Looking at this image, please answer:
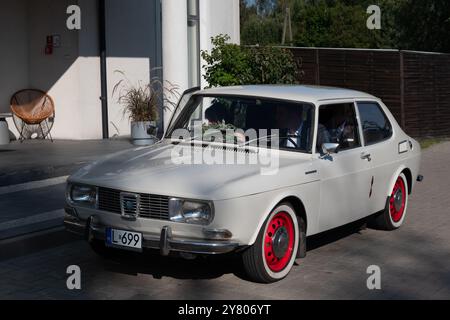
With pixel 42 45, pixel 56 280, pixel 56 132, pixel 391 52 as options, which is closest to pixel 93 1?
pixel 42 45

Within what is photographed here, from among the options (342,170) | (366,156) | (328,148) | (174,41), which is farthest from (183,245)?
(174,41)

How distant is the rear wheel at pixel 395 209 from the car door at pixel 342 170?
0.79 metres

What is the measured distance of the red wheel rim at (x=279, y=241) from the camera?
6.19 metres

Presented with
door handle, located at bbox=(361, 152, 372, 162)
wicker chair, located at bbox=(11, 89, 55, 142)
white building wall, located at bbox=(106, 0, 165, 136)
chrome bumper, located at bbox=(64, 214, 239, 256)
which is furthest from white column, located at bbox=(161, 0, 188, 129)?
chrome bumper, located at bbox=(64, 214, 239, 256)

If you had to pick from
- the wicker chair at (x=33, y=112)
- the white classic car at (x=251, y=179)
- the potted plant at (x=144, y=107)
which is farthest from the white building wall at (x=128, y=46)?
the white classic car at (x=251, y=179)

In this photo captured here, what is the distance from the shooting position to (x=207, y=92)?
761cm

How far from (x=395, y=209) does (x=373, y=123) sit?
1052 millimetres

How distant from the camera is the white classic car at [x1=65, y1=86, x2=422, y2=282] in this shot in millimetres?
5848

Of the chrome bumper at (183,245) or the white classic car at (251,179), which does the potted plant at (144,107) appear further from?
the chrome bumper at (183,245)

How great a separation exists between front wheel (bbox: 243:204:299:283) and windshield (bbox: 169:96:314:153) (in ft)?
2.65

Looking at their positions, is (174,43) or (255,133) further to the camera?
(174,43)

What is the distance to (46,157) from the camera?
1252 centimetres
